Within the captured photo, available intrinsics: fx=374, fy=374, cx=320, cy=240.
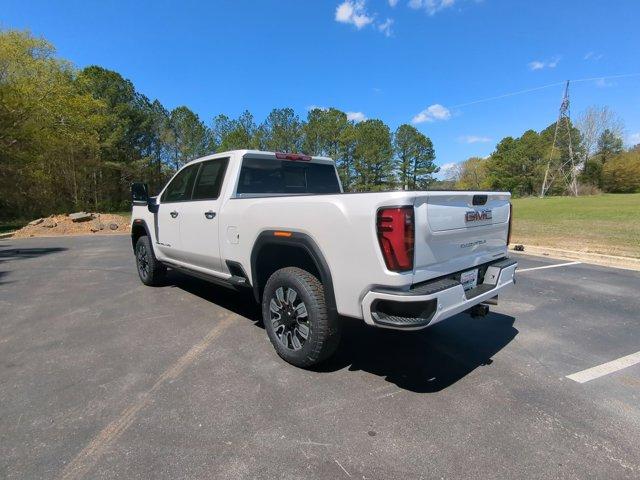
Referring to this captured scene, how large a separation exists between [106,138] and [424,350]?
120ft

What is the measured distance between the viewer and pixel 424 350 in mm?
3785

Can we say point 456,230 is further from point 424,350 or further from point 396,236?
point 424,350

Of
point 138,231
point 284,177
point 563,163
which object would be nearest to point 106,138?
point 138,231

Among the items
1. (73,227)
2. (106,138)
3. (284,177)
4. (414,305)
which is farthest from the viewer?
(106,138)

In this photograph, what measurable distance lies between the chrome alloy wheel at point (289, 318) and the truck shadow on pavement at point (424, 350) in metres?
0.33

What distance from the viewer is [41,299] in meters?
5.85

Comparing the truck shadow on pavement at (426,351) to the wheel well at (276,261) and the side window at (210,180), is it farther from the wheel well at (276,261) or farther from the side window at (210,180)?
the side window at (210,180)

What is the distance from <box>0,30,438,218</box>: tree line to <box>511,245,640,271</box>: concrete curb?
4601 millimetres

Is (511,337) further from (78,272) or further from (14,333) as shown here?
(78,272)

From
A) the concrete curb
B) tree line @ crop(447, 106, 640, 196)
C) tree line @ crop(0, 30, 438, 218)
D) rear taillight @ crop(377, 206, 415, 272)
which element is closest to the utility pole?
tree line @ crop(447, 106, 640, 196)

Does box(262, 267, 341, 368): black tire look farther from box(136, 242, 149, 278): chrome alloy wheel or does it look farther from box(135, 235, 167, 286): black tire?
box(136, 242, 149, 278): chrome alloy wheel

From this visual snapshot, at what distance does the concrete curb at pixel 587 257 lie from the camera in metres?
7.89

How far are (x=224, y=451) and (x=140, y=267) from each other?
503 cm

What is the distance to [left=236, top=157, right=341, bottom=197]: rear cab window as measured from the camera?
14.5 ft
